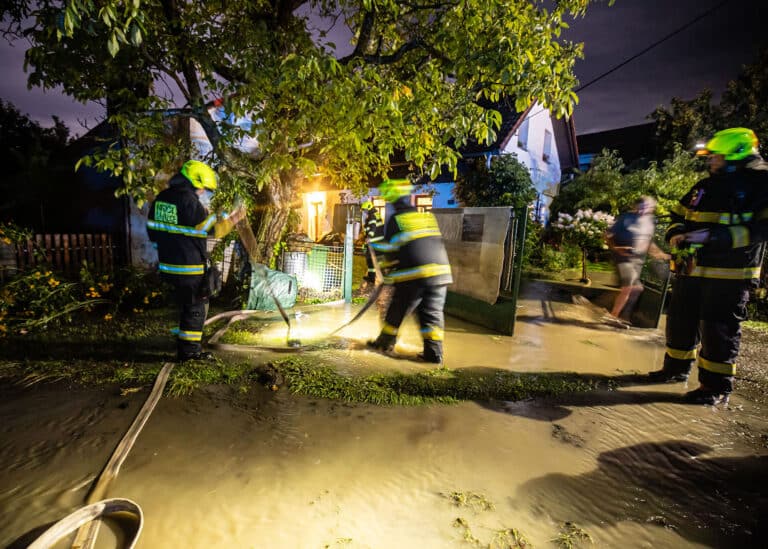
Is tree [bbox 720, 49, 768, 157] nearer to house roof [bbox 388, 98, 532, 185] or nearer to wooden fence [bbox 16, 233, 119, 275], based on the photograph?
house roof [bbox 388, 98, 532, 185]

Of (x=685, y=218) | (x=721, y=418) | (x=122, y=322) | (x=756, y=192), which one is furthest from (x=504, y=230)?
(x=122, y=322)

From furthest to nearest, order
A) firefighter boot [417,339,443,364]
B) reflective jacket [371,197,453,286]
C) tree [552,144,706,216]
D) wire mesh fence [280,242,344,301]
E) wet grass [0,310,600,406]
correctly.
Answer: tree [552,144,706,216] < wire mesh fence [280,242,344,301] < firefighter boot [417,339,443,364] < reflective jacket [371,197,453,286] < wet grass [0,310,600,406]

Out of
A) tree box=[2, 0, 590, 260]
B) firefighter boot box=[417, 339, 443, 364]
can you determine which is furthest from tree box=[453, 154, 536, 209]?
firefighter boot box=[417, 339, 443, 364]

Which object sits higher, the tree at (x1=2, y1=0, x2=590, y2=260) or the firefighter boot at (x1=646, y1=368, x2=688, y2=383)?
the tree at (x1=2, y1=0, x2=590, y2=260)

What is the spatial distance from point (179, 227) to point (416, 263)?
102 inches

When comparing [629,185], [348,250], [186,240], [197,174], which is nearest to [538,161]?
[629,185]

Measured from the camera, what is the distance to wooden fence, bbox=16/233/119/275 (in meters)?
5.67

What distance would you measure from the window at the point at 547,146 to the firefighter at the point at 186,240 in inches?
629

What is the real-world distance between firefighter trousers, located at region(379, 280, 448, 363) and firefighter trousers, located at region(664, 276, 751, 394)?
8.33 ft

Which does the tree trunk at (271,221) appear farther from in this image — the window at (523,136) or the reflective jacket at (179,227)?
the window at (523,136)

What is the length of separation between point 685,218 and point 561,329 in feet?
9.27

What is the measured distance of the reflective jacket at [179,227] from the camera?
3.76 meters

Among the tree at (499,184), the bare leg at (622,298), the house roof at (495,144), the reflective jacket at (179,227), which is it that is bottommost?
the bare leg at (622,298)

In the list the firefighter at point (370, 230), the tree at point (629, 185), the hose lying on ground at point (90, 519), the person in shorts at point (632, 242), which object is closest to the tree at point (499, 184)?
A: the tree at point (629, 185)
